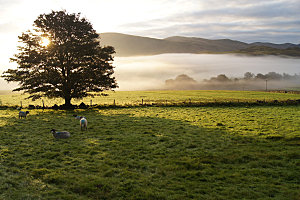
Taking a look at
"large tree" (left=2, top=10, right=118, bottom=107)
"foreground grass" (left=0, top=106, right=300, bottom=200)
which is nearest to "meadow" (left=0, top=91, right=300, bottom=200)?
"foreground grass" (left=0, top=106, right=300, bottom=200)

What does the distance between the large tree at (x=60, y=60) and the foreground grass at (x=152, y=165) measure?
62.7ft

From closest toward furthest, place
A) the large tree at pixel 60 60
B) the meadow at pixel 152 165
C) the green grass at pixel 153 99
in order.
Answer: the meadow at pixel 152 165
the large tree at pixel 60 60
the green grass at pixel 153 99

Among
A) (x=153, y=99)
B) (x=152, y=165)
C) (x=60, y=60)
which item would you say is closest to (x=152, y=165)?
(x=152, y=165)

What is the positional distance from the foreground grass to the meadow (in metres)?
0.04

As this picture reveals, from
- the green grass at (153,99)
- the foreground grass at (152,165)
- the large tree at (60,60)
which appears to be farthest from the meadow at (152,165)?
the green grass at (153,99)

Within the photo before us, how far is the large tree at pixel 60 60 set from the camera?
39.6m

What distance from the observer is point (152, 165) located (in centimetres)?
1347

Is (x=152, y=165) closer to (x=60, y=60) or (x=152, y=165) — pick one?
(x=152, y=165)

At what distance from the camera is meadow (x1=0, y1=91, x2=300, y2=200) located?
1031cm

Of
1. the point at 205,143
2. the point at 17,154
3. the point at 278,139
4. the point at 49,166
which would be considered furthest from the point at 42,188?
the point at 278,139

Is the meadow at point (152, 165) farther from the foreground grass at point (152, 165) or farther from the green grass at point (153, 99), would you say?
the green grass at point (153, 99)

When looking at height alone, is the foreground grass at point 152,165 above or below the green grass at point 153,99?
below

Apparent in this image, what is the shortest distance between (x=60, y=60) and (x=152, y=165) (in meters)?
33.3

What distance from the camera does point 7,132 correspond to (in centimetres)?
2242
